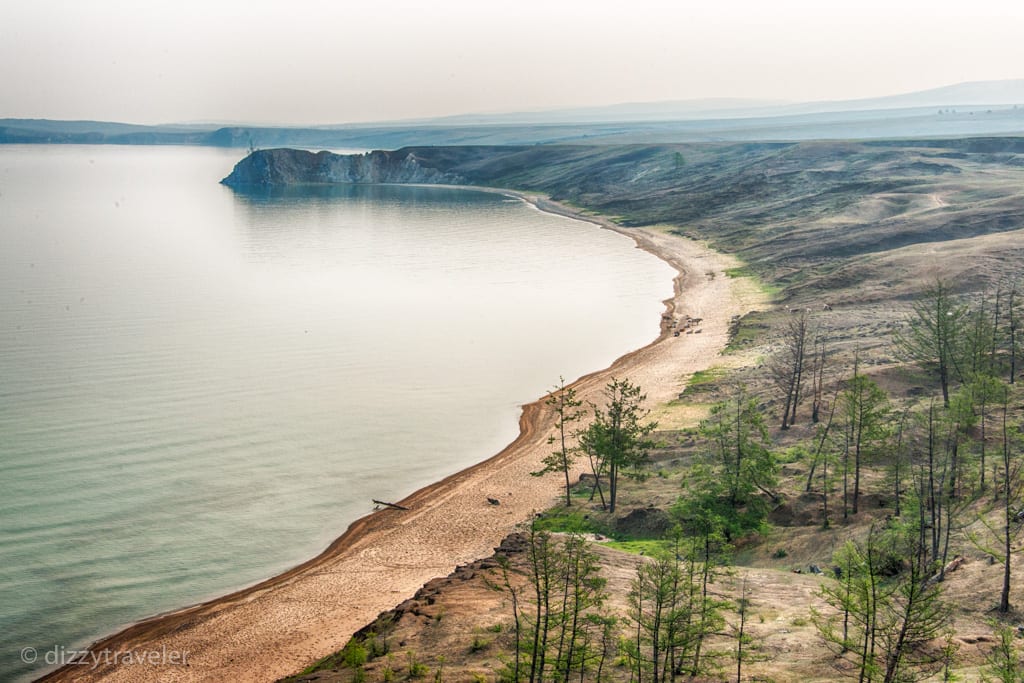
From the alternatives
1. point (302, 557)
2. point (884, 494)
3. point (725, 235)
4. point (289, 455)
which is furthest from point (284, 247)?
point (884, 494)

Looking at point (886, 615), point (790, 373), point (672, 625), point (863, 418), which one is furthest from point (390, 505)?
point (790, 373)

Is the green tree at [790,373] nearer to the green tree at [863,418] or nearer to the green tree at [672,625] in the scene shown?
the green tree at [863,418]

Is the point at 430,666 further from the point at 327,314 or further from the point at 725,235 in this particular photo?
the point at 725,235

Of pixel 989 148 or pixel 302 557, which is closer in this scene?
pixel 302 557

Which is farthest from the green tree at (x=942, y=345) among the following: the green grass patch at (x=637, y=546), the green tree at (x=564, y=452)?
the green tree at (x=564, y=452)

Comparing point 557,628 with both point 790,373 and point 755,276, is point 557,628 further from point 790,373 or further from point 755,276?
point 755,276

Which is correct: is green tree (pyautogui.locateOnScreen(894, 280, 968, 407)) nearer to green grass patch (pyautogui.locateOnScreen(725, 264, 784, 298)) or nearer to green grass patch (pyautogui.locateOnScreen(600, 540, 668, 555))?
green grass patch (pyautogui.locateOnScreen(600, 540, 668, 555))
